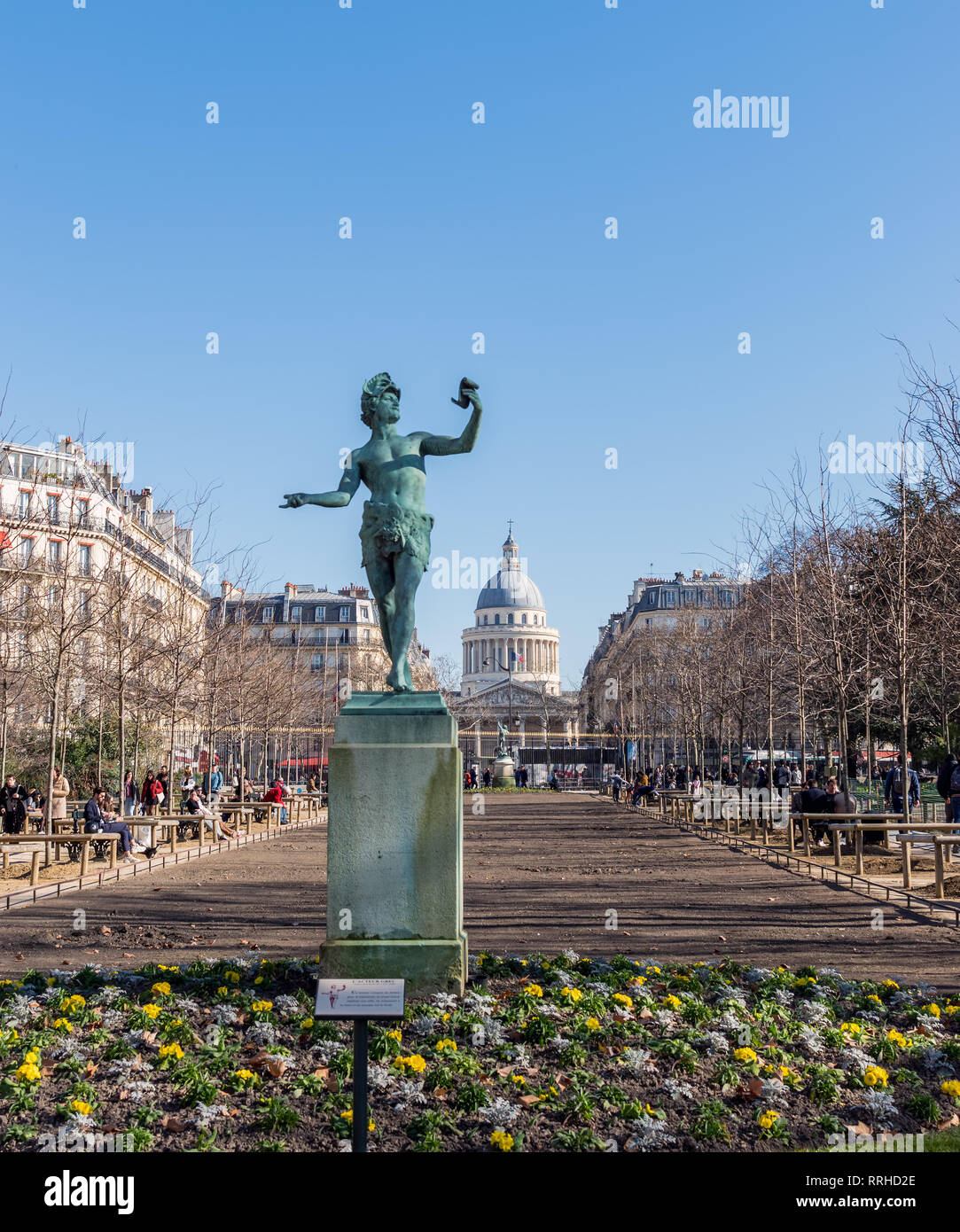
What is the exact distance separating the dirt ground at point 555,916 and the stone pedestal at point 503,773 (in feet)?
158

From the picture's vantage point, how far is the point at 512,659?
596 feet

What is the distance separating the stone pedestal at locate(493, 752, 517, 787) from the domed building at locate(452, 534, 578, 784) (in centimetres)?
6809

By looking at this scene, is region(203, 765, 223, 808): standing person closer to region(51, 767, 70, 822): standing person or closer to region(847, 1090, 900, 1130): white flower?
region(51, 767, 70, 822): standing person

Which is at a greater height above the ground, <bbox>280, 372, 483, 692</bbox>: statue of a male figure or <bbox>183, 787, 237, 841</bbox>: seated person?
<bbox>280, 372, 483, 692</bbox>: statue of a male figure

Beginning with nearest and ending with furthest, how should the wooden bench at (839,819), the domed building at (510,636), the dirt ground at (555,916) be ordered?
the dirt ground at (555,916), the wooden bench at (839,819), the domed building at (510,636)

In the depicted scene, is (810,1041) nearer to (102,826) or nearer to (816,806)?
(102,826)

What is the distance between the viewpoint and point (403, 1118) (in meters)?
6.82

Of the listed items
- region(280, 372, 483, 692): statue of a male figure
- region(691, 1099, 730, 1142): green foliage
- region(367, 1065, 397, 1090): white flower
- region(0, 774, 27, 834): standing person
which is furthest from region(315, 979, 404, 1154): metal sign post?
region(0, 774, 27, 834): standing person

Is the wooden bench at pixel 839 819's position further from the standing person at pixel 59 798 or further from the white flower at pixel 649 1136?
the standing person at pixel 59 798

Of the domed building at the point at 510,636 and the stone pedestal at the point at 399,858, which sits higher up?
the domed building at the point at 510,636

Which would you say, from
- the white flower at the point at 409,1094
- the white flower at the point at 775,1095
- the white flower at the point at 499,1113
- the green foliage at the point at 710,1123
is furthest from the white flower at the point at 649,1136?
the white flower at the point at 409,1094

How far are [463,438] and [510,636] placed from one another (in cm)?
17601

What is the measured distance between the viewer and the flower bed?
6.66m

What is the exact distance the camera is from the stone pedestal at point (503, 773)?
72.6 m
